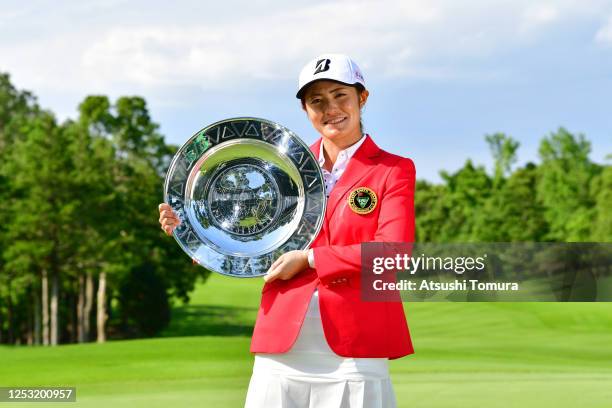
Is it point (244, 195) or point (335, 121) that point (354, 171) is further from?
point (244, 195)

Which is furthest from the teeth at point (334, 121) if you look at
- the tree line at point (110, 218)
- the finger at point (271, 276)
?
the tree line at point (110, 218)

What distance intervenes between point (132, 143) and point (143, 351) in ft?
76.5

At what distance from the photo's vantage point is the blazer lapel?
321 cm

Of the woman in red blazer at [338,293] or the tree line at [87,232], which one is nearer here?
the woman in red blazer at [338,293]

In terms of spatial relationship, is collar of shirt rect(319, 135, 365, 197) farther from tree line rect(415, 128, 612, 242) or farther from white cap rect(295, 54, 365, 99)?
tree line rect(415, 128, 612, 242)

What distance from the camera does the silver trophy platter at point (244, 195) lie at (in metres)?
3.15

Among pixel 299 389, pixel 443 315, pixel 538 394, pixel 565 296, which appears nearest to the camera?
pixel 299 389

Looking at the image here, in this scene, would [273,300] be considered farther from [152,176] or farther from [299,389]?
[152,176]

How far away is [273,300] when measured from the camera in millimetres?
3262

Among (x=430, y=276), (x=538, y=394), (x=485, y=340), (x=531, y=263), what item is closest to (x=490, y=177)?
(x=531, y=263)

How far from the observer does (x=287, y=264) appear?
3098 millimetres

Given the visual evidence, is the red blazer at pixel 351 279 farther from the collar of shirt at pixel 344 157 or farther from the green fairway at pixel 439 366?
the green fairway at pixel 439 366

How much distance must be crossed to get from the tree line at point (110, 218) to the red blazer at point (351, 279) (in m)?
30.2

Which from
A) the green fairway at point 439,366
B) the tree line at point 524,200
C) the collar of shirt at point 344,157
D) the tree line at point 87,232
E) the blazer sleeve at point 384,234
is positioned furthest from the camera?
the tree line at point 524,200
